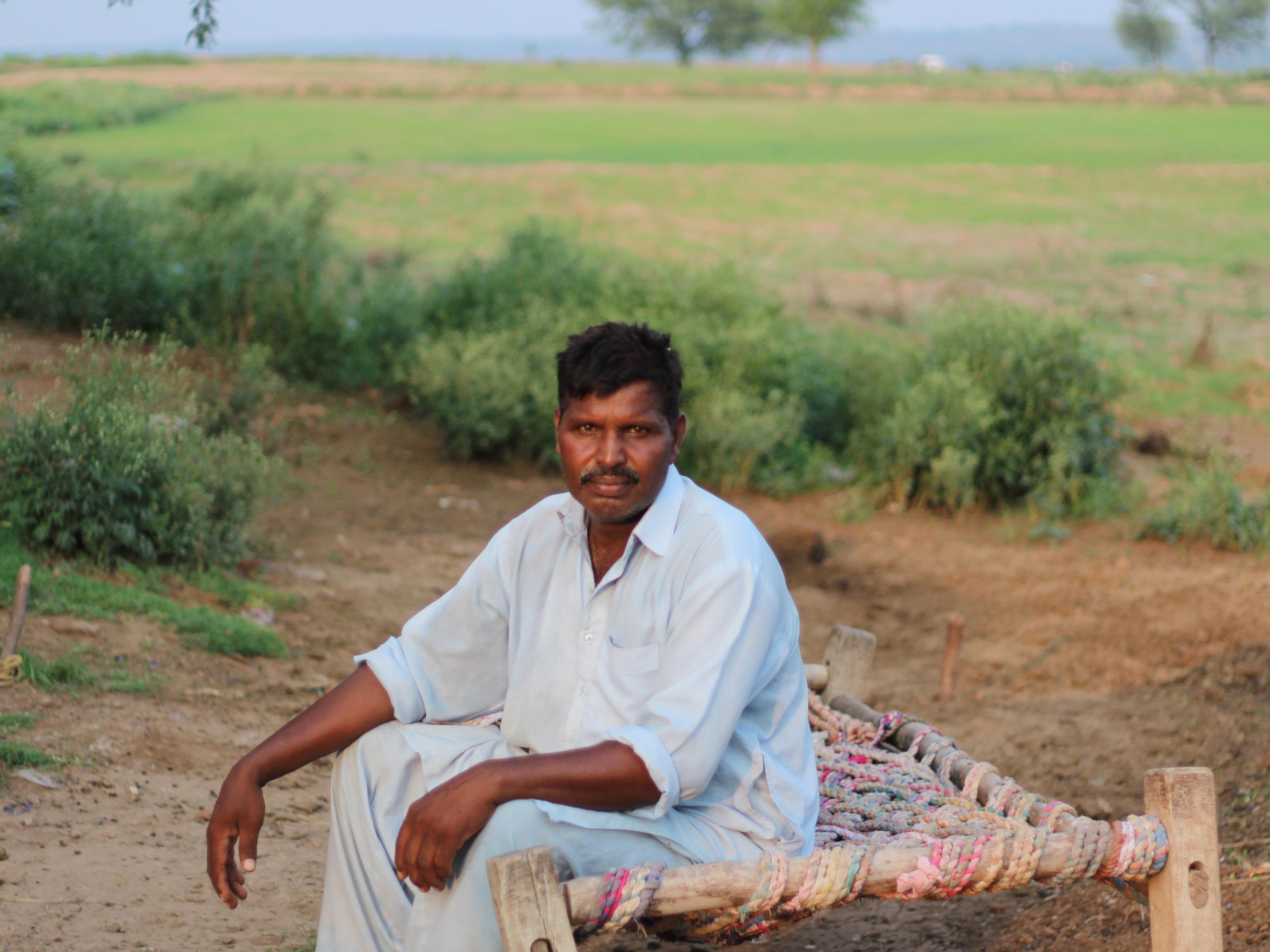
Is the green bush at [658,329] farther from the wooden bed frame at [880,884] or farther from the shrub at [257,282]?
the wooden bed frame at [880,884]

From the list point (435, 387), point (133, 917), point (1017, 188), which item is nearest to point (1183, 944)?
point (133, 917)

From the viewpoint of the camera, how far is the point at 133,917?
332 cm

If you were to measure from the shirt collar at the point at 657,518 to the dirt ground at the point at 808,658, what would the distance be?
1.48 meters

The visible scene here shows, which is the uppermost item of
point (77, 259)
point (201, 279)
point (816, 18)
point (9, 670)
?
point (816, 18)

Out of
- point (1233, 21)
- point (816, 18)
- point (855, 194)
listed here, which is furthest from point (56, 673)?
point (1233, 21)

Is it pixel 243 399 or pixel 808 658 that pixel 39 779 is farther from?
pixel 243 399

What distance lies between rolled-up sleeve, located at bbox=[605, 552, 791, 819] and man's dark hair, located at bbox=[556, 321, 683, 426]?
0.37 m

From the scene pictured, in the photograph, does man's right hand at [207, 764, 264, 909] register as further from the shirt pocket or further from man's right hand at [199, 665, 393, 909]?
the shirt pocket

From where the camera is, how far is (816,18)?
208ft

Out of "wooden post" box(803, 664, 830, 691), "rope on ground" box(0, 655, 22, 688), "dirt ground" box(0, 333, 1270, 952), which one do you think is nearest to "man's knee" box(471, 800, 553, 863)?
"dirt ground" box(0, 333, 1270, 952)

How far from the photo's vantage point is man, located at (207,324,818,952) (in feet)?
7.52

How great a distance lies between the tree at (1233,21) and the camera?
260 ft

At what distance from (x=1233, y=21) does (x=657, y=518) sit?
90.6 m

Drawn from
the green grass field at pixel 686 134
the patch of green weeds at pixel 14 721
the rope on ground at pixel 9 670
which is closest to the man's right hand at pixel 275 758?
the patch of green weeds at pixel 14 721
